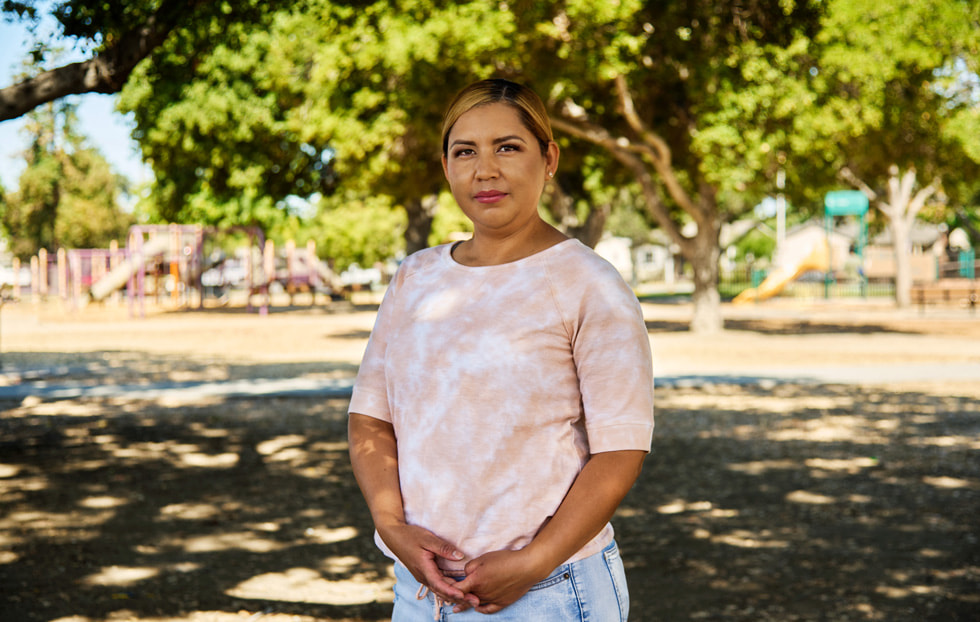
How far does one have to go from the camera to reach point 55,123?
60500 mm

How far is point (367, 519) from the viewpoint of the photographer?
6.41 meters

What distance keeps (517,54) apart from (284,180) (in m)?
16.4

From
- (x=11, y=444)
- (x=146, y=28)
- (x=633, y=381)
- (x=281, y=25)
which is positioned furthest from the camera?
(x=281, y=25)

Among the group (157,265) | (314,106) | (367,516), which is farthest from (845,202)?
(367,516)

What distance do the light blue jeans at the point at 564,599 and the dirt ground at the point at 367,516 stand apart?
2.84m

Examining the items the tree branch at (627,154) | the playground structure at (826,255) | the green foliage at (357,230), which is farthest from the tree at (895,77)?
the green foliage at (357,230)

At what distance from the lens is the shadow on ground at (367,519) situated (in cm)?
478

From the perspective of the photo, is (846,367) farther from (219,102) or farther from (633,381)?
(219,102)

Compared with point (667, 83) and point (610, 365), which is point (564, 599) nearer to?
point (610, 365)

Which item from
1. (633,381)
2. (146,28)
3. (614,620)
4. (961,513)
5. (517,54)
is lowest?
(961,513)

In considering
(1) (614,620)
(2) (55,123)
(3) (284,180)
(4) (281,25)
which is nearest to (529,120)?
(1) (614,620)

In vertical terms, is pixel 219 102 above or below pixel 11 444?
above

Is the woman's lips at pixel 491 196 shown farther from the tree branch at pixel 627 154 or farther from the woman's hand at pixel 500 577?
the tree branch at pixel 627 154

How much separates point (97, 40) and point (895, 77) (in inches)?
643
